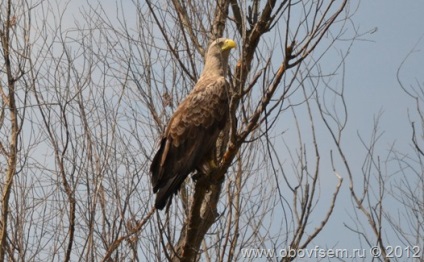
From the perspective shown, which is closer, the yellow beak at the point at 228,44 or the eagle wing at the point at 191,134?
the eagle wing at the point at 191,134

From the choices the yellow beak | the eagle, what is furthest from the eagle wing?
the yellow beak

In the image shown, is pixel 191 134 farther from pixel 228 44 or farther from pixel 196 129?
pixel 228 44

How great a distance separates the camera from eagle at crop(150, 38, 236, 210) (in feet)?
17.3

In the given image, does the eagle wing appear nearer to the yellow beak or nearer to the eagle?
the eagle

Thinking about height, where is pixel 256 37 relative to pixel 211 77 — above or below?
below

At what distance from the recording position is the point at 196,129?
5.50 metres

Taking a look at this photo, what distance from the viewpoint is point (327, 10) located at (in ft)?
13.9

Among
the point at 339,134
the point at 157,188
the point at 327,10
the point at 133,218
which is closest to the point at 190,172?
the point at 157,188

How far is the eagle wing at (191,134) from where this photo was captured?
528cm

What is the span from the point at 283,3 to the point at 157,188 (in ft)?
5.64

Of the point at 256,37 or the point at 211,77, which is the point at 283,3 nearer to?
the point at 256,37

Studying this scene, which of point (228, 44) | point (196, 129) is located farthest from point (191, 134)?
point (228, 44)

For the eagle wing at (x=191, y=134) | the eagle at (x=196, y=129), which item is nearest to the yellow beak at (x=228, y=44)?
the eagle at (x=196, y=129)

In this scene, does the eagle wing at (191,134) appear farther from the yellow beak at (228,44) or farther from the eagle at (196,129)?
the yellow beak at (228,44)
